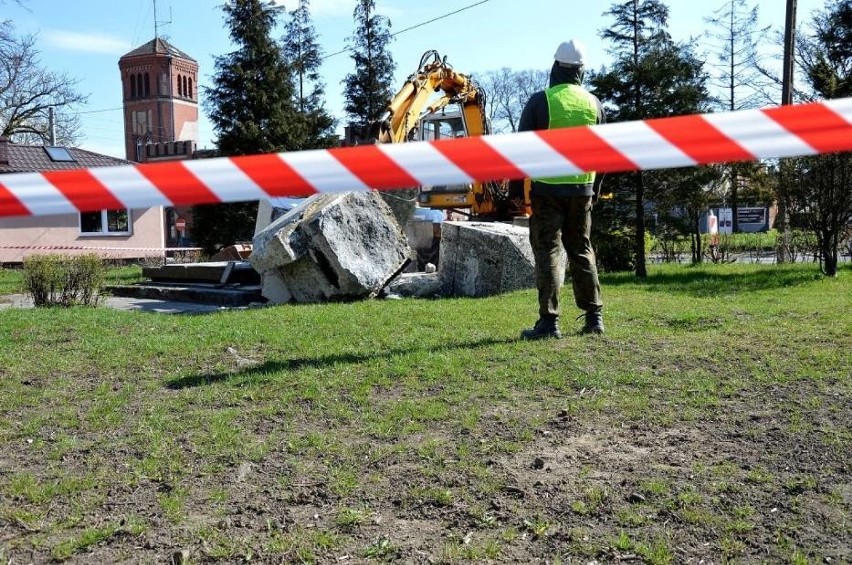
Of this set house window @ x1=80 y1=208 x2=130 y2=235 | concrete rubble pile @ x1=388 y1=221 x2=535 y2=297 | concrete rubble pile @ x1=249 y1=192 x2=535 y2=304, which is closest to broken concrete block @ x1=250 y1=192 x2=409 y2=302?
concrete rubble pile @ x1=249 y1=192 x2=535 y2=304

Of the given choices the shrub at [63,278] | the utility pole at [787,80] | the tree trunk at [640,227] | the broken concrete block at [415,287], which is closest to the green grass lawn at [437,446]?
the broken concrete block at [415,287]

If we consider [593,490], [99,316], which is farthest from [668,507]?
[99,316]

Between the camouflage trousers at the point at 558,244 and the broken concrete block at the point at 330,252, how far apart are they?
3870 mm

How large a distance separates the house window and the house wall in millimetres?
168

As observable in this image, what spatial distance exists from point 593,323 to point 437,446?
276 cm

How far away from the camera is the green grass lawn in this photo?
2.64 metres

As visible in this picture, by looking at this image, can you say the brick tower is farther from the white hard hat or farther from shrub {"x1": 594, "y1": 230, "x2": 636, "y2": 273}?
the white hard hat

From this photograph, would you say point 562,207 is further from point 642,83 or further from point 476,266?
point 642,83

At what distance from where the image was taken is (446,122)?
59.1 ft

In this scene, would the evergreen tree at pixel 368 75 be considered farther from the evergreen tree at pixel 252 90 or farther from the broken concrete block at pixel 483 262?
the broken concrete block at pixel 483 262

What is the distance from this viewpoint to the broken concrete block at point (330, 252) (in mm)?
9305

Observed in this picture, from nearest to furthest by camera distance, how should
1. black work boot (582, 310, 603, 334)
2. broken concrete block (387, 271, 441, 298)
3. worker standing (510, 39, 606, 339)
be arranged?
worker standing (510, 39, 606, 339) < black work boot (582, 310, 603, 334) < broken concrete block (387, 271, 441, 298)

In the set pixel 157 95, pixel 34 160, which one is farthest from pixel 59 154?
pixel 157 95

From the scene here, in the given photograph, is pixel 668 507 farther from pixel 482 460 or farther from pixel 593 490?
pixel 482 460
